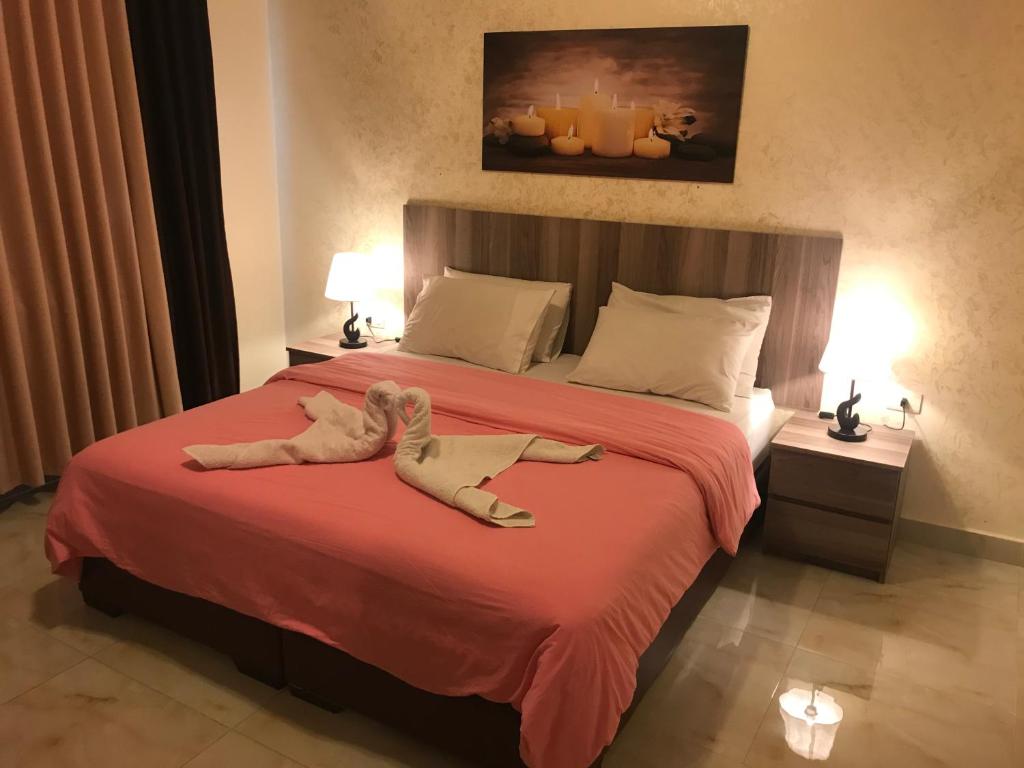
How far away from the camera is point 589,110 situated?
3459 mm

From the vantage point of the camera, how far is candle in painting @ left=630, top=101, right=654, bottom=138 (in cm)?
335

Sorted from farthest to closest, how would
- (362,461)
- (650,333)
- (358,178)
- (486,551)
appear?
1. (358,178)
2. (650,333)
3. (362,461)
4. (486,551)

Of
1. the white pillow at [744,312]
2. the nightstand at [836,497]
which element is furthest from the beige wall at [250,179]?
the nightstand at [836,497]

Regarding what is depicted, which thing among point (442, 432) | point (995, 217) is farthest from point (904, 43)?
point (442, 432)

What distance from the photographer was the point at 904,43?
2850mm

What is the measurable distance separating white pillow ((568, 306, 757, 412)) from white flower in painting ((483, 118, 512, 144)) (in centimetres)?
102

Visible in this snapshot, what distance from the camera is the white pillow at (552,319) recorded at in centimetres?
355

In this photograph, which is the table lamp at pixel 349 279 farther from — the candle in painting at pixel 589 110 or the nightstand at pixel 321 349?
the candle in painting at pixel 589 110

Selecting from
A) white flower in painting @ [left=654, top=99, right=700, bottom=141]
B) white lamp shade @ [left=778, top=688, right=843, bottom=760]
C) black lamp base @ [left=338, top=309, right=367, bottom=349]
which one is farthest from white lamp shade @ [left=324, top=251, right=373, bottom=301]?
white lamp shade @ [left=778, top=688, right=843, bottom=760]

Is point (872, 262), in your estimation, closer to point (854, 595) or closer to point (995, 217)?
point (995, 217)

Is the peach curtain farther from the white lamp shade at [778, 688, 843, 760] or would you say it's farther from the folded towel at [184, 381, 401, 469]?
the white lamp shade at [778, 688, 843, 760]

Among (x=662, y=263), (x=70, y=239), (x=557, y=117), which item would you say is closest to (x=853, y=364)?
(x=662, y=263)

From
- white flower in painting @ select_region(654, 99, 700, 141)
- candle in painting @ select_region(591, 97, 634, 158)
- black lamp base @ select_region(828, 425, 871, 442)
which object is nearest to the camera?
black lamp base @ select_region(828, 425, 871, 442)

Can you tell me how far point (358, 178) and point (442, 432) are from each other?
6.31 ft
